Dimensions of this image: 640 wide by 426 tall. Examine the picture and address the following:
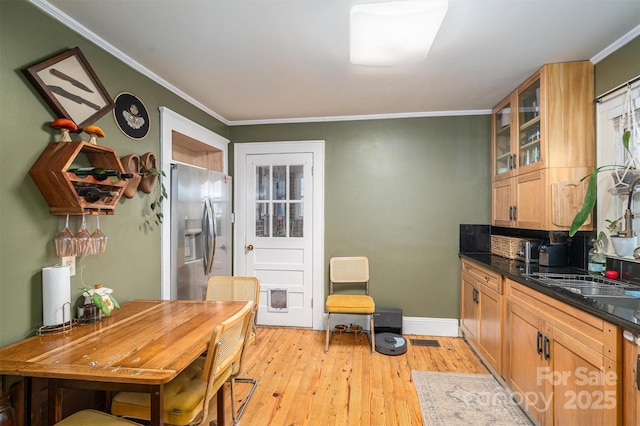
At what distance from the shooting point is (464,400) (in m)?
2.07

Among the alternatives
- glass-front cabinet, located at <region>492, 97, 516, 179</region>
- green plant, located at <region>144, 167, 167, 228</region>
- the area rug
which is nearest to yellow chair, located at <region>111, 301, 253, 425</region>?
green plant, located at <region>144, 167, 167, 228</region>

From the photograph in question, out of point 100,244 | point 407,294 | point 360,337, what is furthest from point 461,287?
point 100,244

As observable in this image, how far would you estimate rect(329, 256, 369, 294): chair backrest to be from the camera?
319 centimetres

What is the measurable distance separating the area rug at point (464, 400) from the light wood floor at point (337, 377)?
0.09 m

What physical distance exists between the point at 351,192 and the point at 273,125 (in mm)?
1265

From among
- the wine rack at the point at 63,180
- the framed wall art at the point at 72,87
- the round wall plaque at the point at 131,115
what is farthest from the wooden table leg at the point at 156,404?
the round wall plaque at the point at 131,115

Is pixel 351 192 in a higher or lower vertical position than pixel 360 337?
higher

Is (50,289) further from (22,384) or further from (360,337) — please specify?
(360,337)

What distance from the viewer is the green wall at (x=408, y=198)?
3.16m

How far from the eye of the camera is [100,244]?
5.61 feet

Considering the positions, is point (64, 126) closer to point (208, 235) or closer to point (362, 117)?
point (208, 235)

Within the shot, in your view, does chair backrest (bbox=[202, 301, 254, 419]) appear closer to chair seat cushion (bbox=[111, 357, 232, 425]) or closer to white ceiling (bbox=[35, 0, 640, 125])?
chair seat cushion (bbox=[111, 357, 232, 425])

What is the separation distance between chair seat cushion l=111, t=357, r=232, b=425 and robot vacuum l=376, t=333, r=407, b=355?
1.78 m

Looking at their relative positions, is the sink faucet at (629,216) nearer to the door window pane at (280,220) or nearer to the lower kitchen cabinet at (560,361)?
the lower kitchen cabinet at (560,361)
